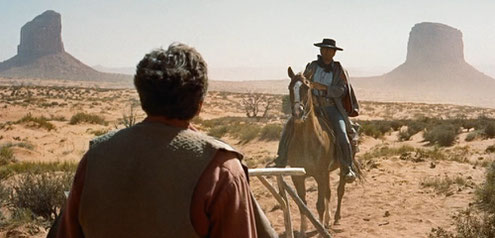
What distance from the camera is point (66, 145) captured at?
19.2 metres

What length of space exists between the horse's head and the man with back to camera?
4801mm

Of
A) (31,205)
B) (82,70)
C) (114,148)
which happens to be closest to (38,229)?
(31,205)

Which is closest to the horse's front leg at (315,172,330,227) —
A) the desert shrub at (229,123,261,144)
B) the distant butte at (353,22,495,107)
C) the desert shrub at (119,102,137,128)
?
the desert shrub at (119,102,137,128)

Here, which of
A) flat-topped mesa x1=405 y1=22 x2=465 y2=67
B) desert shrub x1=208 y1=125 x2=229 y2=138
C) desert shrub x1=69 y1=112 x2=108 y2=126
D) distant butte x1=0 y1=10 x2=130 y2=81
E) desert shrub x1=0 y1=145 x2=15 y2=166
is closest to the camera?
desert shrub x1=0 y1=145 x2=15 y2=166

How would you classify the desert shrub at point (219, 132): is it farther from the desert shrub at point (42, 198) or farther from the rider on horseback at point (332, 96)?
A: the rider on horseback at point (332, 96)

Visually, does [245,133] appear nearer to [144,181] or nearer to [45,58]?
[144,181]

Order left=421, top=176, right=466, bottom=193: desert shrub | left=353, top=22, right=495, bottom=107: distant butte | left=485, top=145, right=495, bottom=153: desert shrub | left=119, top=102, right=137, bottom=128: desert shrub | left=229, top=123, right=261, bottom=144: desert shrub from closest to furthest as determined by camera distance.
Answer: left=421, top=176, right=466, bottom=193: desert shrub < left=119, top=102, right=137, bottom=128: desert shrub < left=485, top=145, right=495, bottom=153: desert shrub < left=229, top=123, right=261, bottom=144: desert shrub < left=353, top=22, right=495, bottom=107: distant butte

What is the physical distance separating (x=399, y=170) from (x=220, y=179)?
12213 mm

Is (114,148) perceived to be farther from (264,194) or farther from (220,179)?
(264,194)

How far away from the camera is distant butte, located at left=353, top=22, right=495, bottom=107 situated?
134875 mm

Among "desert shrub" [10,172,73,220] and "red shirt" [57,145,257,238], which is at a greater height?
"red shirt" [57,145,257,238]

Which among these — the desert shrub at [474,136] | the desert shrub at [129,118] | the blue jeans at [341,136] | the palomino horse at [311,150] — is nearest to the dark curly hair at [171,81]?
the desert shrub at [129,118]

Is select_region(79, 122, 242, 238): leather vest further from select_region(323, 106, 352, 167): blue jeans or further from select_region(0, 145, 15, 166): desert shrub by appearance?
select_region(0, 145, 15, 166): desert shrub

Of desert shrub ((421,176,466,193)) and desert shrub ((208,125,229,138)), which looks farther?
desert shrub ((208,125,229,138))
